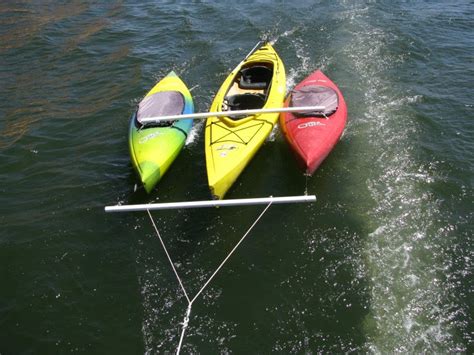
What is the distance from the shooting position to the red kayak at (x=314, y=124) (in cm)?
1015

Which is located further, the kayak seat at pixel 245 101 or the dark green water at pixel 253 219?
the kayak seat at pixel 245 101

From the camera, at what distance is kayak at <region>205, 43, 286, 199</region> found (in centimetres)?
958

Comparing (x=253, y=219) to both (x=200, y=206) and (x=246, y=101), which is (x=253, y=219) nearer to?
(x=200, y=206)

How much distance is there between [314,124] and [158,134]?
4282 millimetres

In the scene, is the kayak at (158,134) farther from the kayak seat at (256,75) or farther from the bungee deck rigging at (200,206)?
the kayak seat at (256,75)

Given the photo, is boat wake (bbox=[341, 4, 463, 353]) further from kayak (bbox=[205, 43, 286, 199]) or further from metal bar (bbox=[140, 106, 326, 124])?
kayak (bbox=[205, 43, 286, 199])

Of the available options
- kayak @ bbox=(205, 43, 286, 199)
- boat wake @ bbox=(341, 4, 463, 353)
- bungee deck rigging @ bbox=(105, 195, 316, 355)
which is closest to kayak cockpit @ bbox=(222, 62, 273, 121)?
kayak @ bbox=(205, 43, 286, 199)

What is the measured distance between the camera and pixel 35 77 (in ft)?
51.0

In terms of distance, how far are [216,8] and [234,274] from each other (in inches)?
Result: 620

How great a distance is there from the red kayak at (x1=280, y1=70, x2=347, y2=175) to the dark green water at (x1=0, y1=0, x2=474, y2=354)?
71cm

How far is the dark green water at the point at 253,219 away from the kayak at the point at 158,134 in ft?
2.32

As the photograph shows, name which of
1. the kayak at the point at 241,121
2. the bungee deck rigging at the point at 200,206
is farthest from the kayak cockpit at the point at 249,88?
the bungee deck rigging at the point at 200,206

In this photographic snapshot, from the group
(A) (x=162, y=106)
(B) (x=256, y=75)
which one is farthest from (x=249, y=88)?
(A) (x=162, y=106)

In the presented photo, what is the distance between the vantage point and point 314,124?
35.3 ft
